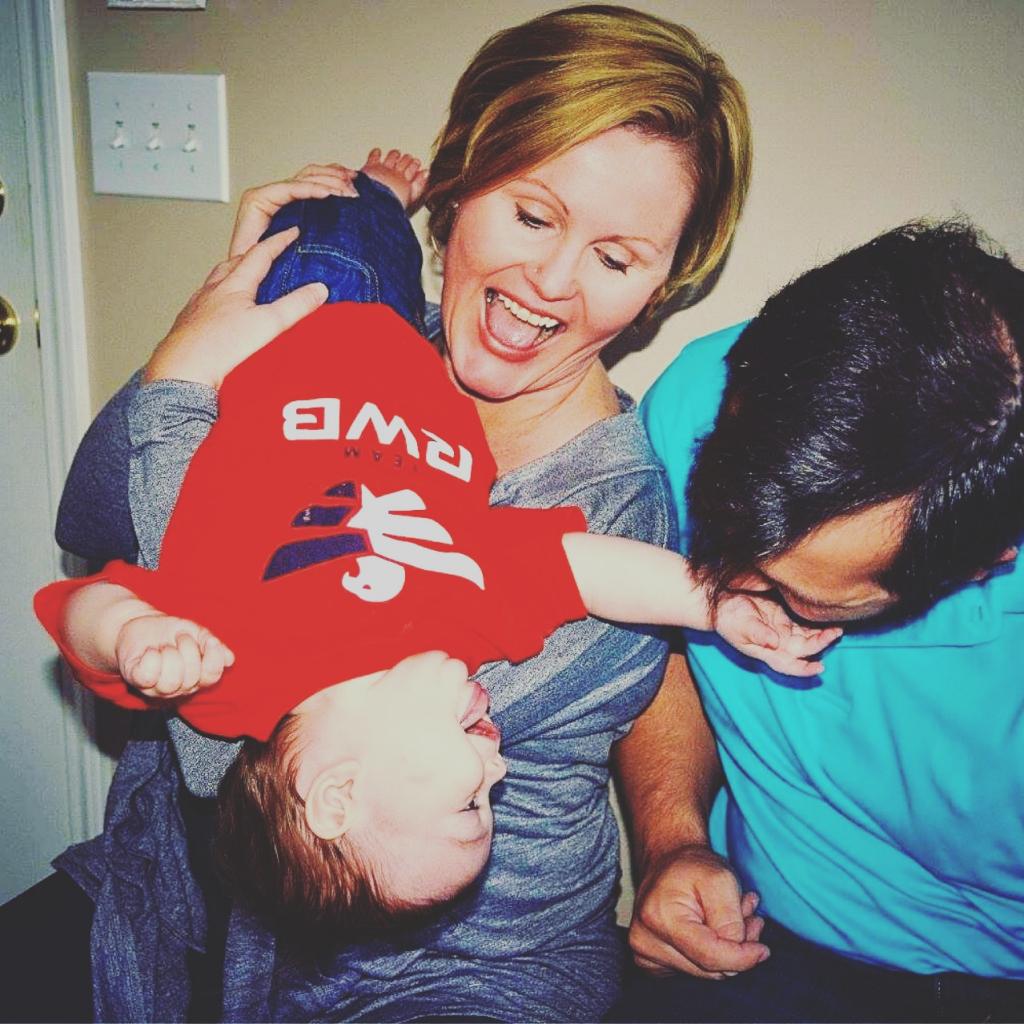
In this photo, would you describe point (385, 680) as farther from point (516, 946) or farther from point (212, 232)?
point (212, 232)

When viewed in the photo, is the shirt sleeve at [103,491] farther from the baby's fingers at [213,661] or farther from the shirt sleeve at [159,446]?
the baby's fingers at [213,661]

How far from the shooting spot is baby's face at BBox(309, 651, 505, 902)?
87 centimetres

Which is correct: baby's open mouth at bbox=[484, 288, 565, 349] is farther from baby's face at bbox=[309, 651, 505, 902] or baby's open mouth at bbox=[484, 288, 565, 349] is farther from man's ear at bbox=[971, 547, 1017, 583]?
man's ear at bbox=[971, 547, 1017, 583]

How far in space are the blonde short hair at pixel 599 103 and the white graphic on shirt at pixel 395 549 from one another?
17.7 inches

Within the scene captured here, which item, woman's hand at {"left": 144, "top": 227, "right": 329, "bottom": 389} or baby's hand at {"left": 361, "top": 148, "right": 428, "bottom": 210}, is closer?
woman's hand at {"left": 144, "top": 227, "right": 329, "bottom": 389}

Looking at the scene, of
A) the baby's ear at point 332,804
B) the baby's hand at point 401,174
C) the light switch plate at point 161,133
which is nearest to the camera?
the baby's ear at point 332,804

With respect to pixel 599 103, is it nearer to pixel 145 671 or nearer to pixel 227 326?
pixel 227 326

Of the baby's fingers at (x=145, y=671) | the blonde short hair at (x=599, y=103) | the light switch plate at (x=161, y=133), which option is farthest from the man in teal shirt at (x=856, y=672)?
the light switch plate at (x=161, y=133)

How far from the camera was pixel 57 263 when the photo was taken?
1.57 m

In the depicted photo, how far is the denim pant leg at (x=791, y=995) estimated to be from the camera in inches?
41.9

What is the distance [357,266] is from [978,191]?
0.86m

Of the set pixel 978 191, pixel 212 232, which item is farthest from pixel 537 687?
pixel 212 232

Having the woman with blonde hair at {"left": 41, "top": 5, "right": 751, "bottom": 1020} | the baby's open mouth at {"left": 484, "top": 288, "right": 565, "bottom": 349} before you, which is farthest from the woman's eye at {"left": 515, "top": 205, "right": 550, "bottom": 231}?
the baby's open mouth at {"left": 484, "top": 288, "right": 565, "bottom": 349}

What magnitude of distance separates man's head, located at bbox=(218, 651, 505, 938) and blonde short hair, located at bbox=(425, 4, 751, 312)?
2.07ft
